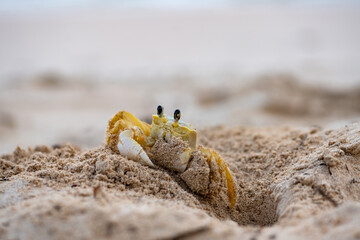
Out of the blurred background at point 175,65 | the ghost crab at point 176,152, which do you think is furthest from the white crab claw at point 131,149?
the blurred background at point 175,65

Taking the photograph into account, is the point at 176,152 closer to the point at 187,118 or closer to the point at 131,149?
the point at 131,149

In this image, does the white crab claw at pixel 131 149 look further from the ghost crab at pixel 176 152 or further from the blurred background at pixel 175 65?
the blurred background at pixel 175 65

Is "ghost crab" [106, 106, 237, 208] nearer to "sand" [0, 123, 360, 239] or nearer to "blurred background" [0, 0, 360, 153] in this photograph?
"sand" [0, 123, 360, 239]

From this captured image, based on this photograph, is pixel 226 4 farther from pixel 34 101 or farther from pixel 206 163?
pixel 206 163

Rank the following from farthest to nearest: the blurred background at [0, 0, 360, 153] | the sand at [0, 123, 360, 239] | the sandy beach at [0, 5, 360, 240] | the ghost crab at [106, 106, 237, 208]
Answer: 1. the blurred background at [0, 0, 360, 153]
2. the ghost crab at [106, 106, 237, 208]
3. the sandy beach at [0, 5, 360, 240]
4. the sand at [0, 123, 360, 239]

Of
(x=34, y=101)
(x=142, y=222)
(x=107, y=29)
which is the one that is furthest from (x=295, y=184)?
(x=107, y=29)

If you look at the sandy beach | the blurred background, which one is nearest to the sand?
the sandy beach
